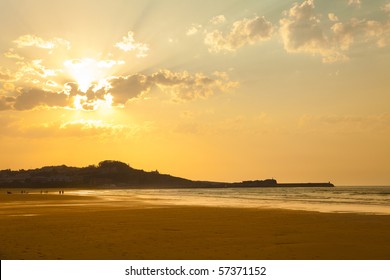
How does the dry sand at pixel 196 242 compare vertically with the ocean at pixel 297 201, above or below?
above

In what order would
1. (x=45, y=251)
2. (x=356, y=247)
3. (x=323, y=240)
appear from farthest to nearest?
(x=323, y=240) < (x=356, y=247) < (x=45, y=251)

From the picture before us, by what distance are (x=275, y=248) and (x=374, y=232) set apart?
7.58 m

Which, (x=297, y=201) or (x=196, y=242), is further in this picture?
(x=297, y=201)

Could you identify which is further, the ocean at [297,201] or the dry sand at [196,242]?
the ocean at [297,201]

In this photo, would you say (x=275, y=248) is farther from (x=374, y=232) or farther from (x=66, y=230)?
(x=66, y=230)

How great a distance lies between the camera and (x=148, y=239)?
58.0ft

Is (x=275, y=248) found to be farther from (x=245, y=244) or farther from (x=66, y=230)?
(x=66, y=230)

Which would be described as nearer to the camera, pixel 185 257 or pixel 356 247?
pixel 185 257

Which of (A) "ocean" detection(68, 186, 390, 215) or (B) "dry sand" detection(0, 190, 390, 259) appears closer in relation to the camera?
(B) "dry sand" detection(0, 190, 390, 259)

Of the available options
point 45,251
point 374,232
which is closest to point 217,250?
point 45,251

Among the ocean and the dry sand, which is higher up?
the dry sand
